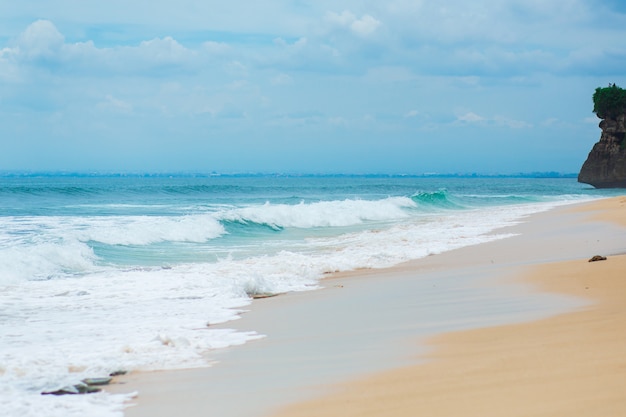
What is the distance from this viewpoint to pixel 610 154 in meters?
81.4

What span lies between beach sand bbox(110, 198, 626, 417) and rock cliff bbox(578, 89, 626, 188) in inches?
3016

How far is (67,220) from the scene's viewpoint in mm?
28156

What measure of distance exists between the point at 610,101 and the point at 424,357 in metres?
82.9

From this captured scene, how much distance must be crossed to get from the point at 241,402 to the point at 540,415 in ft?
6.11

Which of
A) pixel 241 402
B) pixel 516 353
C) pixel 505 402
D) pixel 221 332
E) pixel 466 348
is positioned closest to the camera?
pixel 505 402

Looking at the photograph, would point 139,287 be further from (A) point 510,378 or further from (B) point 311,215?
(B) point 311,215

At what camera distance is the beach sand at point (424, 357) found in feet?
13.1

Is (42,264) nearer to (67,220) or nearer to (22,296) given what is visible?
(22,296)

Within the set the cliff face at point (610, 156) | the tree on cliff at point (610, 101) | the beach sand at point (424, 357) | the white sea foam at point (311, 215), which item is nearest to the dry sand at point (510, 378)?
the beach sand at point (424, 357)

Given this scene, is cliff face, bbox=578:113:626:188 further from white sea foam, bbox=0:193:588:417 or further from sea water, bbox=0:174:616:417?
white sea foam, bbox=0:193:588:417

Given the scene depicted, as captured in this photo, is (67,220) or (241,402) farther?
(67,220)

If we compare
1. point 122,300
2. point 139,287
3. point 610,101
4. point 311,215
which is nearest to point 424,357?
point 122,300

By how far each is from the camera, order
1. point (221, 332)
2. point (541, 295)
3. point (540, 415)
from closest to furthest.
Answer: point (540, 415)
point (221, 332)
point (541, 295)

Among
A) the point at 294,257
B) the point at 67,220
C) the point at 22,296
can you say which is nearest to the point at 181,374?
the point at 22,296
